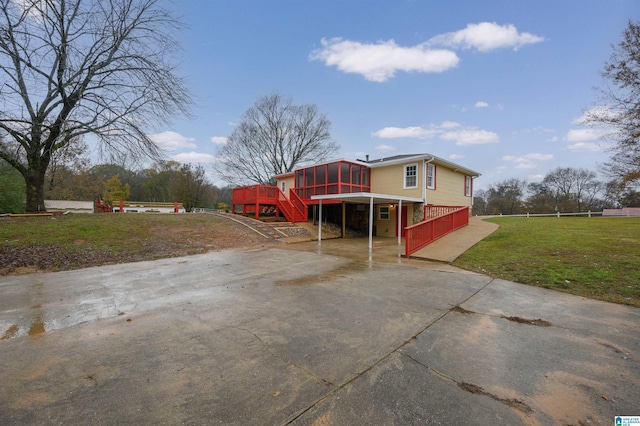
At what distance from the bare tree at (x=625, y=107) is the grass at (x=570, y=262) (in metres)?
2.55

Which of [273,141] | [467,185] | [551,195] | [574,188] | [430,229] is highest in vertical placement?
[273,141]

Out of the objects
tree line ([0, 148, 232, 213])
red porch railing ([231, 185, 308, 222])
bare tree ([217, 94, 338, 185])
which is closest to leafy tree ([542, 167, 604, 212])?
bare tree ([217, 94, 338, 185])

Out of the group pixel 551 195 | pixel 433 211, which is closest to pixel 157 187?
pixel 433 211

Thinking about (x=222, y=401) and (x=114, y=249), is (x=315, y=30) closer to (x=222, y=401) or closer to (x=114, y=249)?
(x=114, y=249)

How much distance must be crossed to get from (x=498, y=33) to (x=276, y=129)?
22.8 meters

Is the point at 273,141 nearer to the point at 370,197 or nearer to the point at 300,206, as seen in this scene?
the point at 300,206

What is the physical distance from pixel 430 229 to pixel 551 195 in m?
48.4

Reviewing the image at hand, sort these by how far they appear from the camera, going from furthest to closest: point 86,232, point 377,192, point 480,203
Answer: point 480,203 < point 377,192 < point 86,232

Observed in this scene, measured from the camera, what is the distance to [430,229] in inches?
403

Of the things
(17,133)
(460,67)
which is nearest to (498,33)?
(460,67)

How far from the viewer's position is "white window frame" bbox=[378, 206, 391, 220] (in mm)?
16250

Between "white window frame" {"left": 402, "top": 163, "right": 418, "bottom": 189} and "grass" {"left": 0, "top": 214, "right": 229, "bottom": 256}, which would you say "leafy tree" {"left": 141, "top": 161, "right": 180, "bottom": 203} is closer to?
"grass" {"left": 0, "top": 214, "right": 229, "bottom": 256}

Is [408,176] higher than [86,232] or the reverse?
higher

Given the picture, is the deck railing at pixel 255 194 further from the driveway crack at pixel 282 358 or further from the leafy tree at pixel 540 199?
the leafy tree at pixel 540 199
